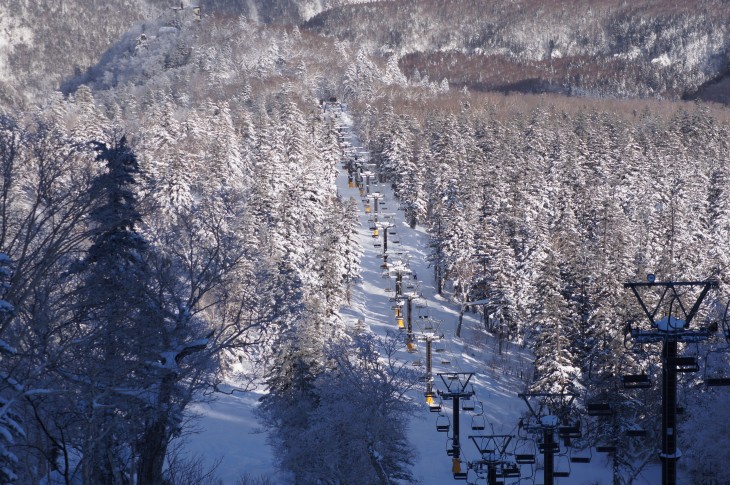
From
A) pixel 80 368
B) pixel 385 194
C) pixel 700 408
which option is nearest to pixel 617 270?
pixel 700 408

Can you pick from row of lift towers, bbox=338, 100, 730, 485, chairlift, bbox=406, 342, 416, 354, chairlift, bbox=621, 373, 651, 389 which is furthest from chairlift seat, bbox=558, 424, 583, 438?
chairlift, bbox=406, 342, 416, 354

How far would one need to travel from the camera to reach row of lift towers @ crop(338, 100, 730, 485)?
11.8 metres

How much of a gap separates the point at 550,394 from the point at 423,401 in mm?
28091

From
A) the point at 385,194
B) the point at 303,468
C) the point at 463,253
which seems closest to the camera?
the point at 303,468

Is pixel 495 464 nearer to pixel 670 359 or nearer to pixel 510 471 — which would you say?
pixel 510 471

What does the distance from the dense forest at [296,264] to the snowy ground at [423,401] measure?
151 cm

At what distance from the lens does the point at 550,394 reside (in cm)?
1964

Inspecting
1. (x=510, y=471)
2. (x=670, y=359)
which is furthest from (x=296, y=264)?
(x=670, y=359)

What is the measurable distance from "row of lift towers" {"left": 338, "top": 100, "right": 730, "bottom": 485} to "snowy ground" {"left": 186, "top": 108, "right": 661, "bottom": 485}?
688 millimetres

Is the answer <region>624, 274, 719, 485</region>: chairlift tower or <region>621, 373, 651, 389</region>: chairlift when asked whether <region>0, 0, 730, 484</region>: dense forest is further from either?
<region>624, 274, 719, 485</region>: chairlift tower

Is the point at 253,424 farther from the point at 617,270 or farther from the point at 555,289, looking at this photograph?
the point at 617,270

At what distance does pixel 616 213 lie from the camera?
208ft

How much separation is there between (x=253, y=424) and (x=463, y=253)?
26321mm

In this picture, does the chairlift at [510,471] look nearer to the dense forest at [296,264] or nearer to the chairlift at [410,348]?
the dense forest at [296,264]
